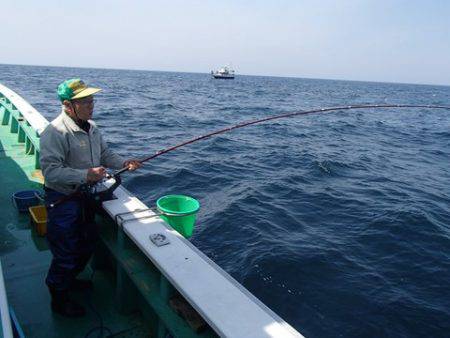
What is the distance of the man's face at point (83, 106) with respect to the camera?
2.99 m

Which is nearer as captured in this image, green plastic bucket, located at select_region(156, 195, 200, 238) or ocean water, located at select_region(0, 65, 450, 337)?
green plastic bucket, located at select_region(156, 195, 200, 238)

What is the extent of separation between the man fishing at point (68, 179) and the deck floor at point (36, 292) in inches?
5.3

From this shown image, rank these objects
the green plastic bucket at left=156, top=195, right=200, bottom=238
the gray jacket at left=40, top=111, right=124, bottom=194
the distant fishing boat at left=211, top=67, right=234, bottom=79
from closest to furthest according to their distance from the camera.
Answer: the gray jacket at left=40, top=111, right=124, bottom=194
the green plastic bucket at left=156, top=195, right=200, bottom=238
the distant fishing boat at left=211, top=67, right=234, bottom=79

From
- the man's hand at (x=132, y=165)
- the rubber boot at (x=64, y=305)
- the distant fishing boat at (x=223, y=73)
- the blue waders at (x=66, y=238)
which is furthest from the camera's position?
the distant fishing boat at (x=223, y=73)

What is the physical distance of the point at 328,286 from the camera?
552 cm

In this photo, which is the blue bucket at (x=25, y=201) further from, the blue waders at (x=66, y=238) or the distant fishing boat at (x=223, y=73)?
the distant fishing boat at (x=223, y=73)

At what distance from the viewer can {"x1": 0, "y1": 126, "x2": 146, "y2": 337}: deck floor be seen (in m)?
3.07

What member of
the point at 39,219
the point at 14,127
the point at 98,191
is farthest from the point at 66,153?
the point at 14,127

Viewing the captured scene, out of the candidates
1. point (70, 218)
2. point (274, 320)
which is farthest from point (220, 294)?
point (70, 218)

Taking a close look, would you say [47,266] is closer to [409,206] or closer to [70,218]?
[70,218]

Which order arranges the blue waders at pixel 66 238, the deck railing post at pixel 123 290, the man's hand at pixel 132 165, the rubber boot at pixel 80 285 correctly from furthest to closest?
the man's hand at pixel 132 165, the rubber boot at pixel 80 285, the deck railing post at pixel 123 290, the blue waders at pixel 66 238

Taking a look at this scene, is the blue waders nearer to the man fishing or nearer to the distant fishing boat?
the man fishing

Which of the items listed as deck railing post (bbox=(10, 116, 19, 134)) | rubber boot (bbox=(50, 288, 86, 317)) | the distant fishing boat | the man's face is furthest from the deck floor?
the distant fishing boat

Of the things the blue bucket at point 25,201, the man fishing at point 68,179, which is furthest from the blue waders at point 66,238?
the blue bucket at point 25,201
